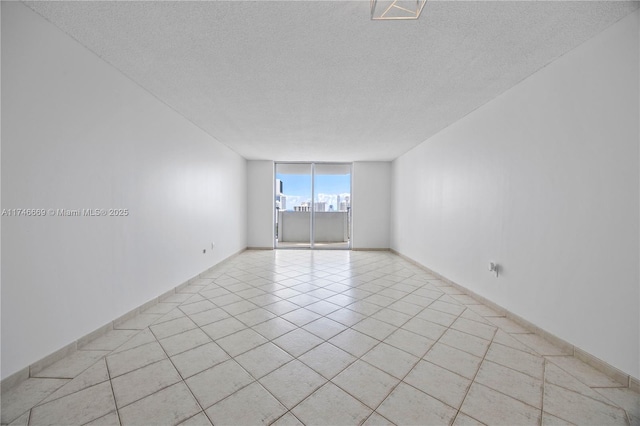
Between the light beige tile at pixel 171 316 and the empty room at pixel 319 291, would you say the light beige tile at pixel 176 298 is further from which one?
the light beige tile at pixel 171 316

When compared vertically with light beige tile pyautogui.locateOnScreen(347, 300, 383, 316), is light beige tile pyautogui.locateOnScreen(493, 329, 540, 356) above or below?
above

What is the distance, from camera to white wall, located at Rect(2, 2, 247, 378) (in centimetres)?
159

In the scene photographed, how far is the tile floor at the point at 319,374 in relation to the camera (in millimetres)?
1384

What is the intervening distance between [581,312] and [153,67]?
14.2 feet

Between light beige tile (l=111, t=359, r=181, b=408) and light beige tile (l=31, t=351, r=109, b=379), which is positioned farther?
light beige tile (l=31, t=351, r=109, b=379)

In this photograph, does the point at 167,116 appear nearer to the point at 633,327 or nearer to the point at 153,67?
the point at 153,67

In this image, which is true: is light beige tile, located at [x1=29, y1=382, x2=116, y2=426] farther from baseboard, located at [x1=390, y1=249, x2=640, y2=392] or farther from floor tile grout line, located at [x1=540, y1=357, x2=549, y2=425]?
baseboard, located at [x1=390, y1=249, x2=640, y2=392]

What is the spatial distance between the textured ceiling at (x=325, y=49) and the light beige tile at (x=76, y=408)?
2.53 metres

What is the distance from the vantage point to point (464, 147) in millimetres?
3514

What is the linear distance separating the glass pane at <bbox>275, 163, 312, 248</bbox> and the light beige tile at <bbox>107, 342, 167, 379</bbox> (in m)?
6.45

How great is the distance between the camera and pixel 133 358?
1.90 meters

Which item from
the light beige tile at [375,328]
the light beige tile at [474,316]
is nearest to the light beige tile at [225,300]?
the light beige tile at [375,328]

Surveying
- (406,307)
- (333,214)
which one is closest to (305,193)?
(333,214)

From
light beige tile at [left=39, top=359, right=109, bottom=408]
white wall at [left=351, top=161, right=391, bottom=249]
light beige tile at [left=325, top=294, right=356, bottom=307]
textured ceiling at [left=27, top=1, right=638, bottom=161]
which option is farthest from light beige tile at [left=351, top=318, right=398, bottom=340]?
white wall at [left=351, top=161, right=391, bottom=249]
